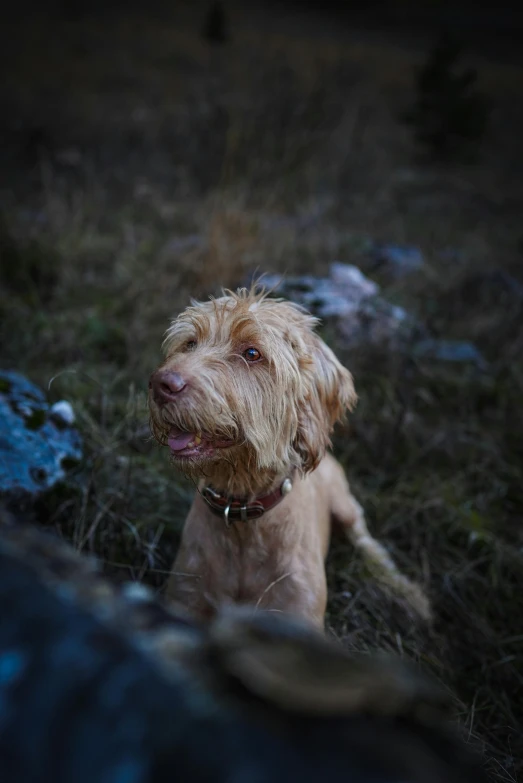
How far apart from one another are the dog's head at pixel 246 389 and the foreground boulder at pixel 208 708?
1252 mm

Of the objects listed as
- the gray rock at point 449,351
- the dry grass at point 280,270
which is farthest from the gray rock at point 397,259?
the gray rock at point 449,351

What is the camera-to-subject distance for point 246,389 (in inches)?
82.7

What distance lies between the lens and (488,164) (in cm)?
1452

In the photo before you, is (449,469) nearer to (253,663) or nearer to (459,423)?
(459,423)

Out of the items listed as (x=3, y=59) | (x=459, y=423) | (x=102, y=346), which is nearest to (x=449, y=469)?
(x=459, y=423)

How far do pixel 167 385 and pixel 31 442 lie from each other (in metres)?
0.94

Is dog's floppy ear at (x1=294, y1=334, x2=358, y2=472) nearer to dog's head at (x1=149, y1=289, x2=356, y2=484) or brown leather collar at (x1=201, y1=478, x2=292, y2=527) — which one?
dog's head at (x1=149, y1=289, x2=356, y2=484)

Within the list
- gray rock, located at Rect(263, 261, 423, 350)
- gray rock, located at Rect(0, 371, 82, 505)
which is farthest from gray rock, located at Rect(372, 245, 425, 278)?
gray rock, located at Rect(0, 371, 82, 505)

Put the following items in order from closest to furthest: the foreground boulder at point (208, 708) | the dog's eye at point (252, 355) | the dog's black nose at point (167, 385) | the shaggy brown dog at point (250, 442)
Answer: the foreground boulder at point (208, 708)
the dog's black nose at point (167, 385)
the shaggy brown dog at point (250, 442)
the dog's eye at point (252, 355)

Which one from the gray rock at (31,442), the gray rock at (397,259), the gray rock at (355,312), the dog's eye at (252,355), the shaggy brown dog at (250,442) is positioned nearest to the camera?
the shaggy brown dog at (250,442)

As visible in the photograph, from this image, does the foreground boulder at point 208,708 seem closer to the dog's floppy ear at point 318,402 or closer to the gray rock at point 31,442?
the dog's floppy ear at point 318,402

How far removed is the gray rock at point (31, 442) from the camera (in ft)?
7.60

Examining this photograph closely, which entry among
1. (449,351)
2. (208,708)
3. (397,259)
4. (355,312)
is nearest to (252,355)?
(208,708)

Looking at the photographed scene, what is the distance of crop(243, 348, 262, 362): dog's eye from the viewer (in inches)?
85.0
